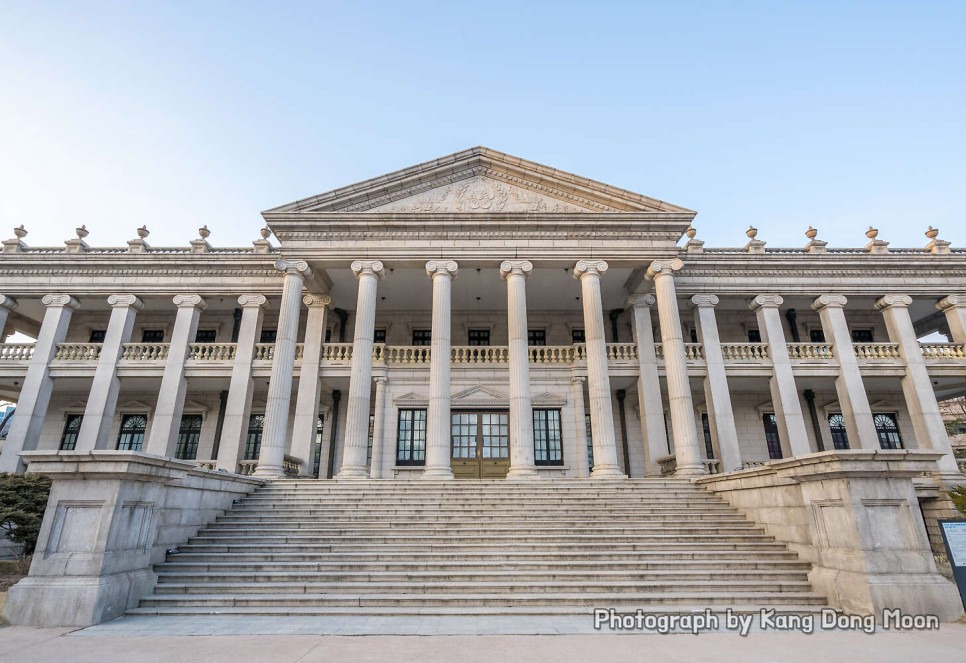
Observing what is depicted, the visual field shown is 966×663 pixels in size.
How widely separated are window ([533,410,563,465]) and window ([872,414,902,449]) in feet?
48.2

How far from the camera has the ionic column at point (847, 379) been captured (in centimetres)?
1980

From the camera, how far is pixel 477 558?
32.7 ft

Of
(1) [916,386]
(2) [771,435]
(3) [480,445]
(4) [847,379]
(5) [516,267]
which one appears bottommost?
(3) [480,445]

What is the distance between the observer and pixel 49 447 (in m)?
22.3

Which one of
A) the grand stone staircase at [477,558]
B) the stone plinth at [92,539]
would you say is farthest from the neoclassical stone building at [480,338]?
the stone plinth at [92,539]

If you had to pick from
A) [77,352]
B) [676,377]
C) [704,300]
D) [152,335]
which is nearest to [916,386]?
[704,300]

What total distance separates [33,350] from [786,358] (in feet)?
Result: 105

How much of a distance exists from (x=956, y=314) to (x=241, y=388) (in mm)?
30628

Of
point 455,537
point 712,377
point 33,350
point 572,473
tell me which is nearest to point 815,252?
point 712,377

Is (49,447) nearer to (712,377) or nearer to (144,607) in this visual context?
(144,607)

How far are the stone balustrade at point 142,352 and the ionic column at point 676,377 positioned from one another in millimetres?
20610

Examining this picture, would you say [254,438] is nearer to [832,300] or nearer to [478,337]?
[478,337]

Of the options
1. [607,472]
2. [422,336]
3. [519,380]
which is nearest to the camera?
[607,472]

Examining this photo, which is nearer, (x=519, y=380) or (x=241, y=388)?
(x=519, y=380)
